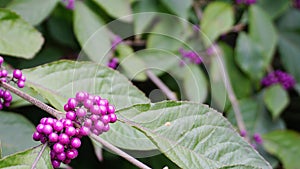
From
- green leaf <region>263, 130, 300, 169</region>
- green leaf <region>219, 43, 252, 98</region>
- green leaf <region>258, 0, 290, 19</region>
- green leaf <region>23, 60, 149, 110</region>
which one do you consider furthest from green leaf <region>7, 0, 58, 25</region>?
green leaf <region>258, 0, 290, 19</region>

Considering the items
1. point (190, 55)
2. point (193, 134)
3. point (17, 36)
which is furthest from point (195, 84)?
point (193, 134)

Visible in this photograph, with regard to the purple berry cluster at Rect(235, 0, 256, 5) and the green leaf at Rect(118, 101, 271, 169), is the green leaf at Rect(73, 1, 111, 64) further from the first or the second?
the purple berry cluster at Rect(235, 0, 256, 5)

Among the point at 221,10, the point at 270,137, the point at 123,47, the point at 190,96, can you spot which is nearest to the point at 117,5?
the point at 123,47

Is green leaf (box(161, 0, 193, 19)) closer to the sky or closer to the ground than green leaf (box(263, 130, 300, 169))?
closer to the sky

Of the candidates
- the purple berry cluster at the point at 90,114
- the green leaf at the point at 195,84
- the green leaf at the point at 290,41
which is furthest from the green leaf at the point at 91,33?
the green leaf at the point at 290,41

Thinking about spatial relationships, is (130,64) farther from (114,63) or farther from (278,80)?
(278,80)

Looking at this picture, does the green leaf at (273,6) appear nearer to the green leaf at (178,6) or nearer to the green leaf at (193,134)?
the green leaf at (178,6)
